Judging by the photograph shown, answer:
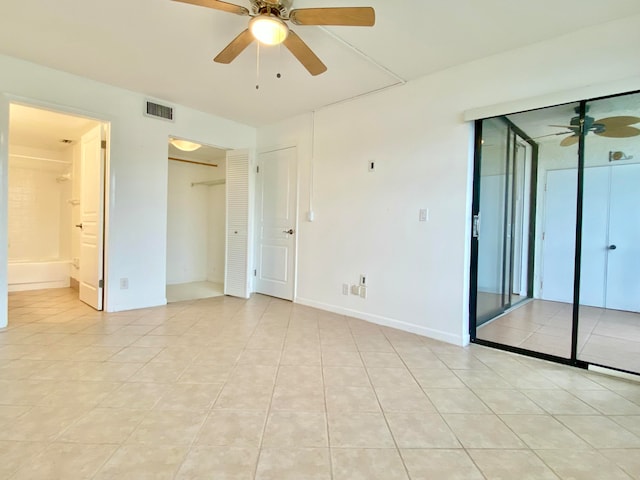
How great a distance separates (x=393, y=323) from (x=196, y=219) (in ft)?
13.9

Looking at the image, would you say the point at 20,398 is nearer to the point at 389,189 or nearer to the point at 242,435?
the point at 242,435

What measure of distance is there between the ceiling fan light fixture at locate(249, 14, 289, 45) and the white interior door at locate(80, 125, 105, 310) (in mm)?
2628

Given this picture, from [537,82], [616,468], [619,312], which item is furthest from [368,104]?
[619,312]

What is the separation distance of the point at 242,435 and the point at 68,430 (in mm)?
841

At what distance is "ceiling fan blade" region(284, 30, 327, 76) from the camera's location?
2105 millimetres

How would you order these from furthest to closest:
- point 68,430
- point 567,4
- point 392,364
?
1. point 392,364
2. point 567,4
3. point 68,430

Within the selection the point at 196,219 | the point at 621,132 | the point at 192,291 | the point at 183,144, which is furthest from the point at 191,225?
the point at 621,132

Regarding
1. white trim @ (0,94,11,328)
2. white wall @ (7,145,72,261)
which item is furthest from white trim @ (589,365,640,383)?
white wall @ (7,145,72,261)

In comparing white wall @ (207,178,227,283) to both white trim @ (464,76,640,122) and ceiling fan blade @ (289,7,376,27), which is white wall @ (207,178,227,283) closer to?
ceiling fan blade @ (289,7,376,27)

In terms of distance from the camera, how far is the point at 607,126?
307cm

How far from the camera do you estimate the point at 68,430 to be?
5.08ft

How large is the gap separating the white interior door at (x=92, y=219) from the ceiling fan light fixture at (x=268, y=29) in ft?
8.62

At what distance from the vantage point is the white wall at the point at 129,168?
322cm

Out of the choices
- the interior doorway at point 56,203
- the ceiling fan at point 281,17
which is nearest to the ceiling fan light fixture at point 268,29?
the ceiling fan at point 281,17
